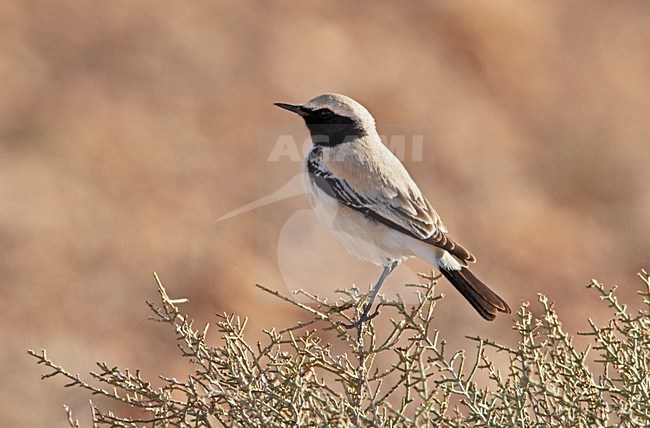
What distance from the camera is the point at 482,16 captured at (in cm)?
1536

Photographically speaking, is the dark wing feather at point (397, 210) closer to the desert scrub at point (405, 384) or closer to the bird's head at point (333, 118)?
the bird's head at point (333, 118)

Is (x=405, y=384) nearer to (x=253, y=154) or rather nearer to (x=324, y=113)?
(x=324, y=113)

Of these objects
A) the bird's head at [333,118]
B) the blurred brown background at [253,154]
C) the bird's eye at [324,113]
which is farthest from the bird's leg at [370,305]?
the blurred brown background at [253,154]

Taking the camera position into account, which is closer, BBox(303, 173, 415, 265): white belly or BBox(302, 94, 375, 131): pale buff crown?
BBox(303, 173, 415, 265): white belly

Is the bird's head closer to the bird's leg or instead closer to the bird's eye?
the bird's eye

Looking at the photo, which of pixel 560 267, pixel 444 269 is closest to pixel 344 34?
pixel 560 267

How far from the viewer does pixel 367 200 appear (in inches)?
173

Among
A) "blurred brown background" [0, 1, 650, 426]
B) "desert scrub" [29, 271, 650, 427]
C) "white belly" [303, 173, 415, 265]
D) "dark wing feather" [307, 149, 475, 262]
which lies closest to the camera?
"desert scrub" [29, 271, 650, 427]

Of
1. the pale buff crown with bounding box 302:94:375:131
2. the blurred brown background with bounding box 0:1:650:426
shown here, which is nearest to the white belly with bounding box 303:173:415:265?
the pale buff crown with bounding box 302:94:375:131

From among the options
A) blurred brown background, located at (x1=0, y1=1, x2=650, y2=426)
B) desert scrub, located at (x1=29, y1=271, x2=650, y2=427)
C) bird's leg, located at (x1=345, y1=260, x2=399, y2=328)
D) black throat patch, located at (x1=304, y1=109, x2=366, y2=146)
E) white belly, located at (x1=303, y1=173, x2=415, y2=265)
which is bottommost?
desert scrub, located at (x1=29, y1=271, x2=650, y2=427)

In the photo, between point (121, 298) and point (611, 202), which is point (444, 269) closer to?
point (121, 298)

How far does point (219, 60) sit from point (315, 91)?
156cm

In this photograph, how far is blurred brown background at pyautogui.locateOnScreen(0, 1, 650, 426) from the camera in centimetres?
1026

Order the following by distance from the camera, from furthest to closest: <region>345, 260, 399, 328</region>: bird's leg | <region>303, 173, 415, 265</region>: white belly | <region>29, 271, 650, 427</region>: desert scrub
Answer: <region>303, 173, 415, 265</region>: white belly
<region>345, 260, 399, 328</region>: bird's leg
<region>29, 271, 650, 427</region>: desert scrub
